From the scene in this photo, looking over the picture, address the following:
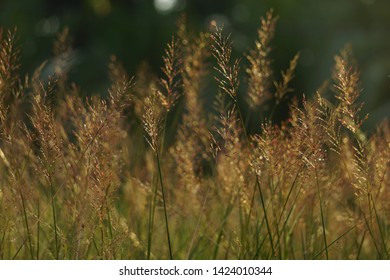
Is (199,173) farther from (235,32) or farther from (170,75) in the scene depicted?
(235,32)

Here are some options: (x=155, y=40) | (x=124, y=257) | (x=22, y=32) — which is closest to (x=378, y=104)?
(x=155, y=40)

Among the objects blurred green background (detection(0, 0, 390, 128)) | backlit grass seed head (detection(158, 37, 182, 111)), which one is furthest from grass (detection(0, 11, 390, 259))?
blurred green background (detection(0, 0, 390, 128))

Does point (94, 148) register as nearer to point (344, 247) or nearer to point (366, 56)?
point (344, 247)

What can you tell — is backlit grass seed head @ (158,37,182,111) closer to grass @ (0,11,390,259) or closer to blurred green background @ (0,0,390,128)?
grass @ (0,11,390,259)

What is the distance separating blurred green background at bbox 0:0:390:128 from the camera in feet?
25.9

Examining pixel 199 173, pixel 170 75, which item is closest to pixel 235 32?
pixel 199 173

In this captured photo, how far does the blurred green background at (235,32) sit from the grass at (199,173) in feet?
16.6

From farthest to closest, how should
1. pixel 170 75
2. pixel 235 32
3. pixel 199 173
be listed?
pixel 235 32 < pixel 199 173 < pixel 170 75

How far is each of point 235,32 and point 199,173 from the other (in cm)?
658

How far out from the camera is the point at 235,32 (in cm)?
870

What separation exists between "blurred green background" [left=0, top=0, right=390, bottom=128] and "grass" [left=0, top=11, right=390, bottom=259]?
5070 millimetres

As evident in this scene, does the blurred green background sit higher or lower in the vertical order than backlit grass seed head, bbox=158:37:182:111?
higher

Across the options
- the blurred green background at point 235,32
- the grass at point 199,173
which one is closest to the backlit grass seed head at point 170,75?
the grass at point 199,173

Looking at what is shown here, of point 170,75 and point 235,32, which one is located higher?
point 235,32
